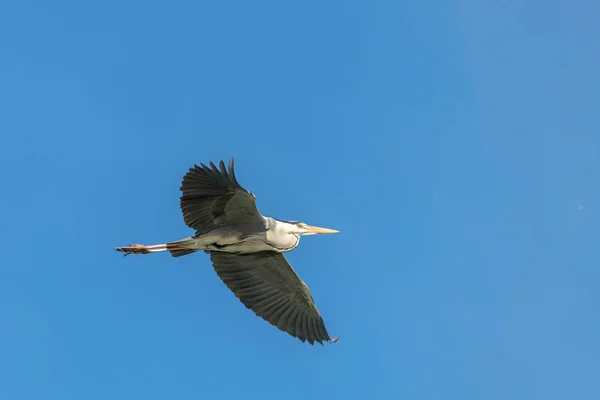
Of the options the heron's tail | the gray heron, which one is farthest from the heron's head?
the heron's tail

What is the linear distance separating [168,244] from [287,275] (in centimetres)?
202

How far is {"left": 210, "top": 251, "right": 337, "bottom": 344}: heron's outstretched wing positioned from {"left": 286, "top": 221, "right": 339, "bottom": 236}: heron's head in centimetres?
52

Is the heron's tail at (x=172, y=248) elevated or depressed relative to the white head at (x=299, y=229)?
depressed

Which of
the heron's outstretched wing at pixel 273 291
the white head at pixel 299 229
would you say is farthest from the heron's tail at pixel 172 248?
the white head at pixel 299 229

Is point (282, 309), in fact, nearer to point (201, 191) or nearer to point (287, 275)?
point (287, 275)

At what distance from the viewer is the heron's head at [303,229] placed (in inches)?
454

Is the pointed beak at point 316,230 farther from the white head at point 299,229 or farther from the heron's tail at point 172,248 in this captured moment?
the heron's tail at point 172,248

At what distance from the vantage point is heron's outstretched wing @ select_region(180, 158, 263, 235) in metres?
10.4

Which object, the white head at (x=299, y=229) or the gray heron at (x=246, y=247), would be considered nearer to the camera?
the gray heron at (x=246, y=247)

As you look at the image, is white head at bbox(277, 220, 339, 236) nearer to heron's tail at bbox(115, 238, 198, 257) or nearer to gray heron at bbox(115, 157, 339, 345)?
gray heron at bbox(115, 157, 339, 345)

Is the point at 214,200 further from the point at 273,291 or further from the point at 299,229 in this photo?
the point at 273,291

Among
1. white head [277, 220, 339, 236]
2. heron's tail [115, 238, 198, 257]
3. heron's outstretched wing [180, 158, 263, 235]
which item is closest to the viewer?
heron's outstretched wing [180, 158, 263, 235]

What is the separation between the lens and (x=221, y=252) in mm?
11719

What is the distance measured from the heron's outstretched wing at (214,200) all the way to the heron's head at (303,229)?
0.63m
